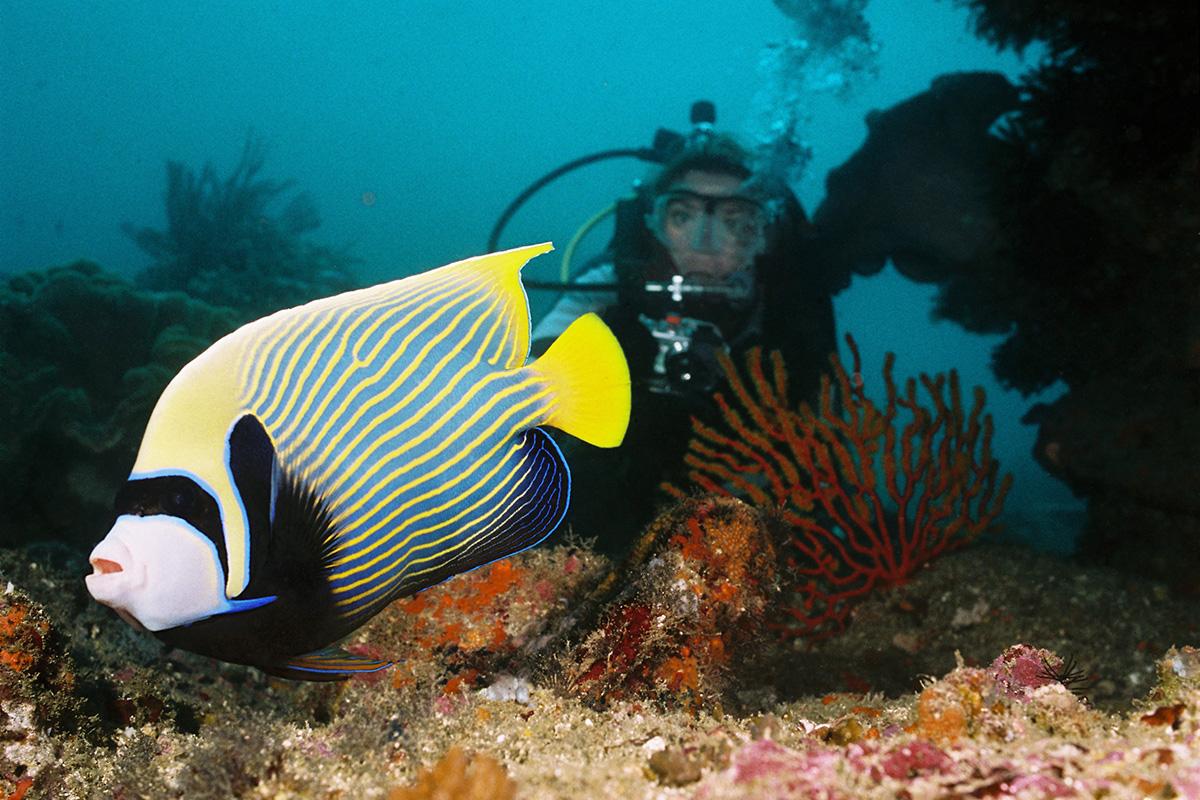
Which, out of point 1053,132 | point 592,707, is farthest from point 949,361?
point 592,707

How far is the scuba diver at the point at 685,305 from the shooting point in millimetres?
5121

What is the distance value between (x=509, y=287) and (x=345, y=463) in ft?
1.64

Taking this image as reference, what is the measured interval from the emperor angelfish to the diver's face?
4251mm

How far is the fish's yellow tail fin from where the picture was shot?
1.33 m

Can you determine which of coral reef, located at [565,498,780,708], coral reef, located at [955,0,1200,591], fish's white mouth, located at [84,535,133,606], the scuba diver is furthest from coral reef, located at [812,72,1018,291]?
fish's white mouth, located at [84,535,133,606]

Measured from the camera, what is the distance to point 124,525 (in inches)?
37.8

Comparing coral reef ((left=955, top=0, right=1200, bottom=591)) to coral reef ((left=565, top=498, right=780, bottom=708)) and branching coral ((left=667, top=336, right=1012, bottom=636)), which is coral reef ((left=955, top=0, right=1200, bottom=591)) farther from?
coral reef ((left=565, top=498, right=780, bottom=708))

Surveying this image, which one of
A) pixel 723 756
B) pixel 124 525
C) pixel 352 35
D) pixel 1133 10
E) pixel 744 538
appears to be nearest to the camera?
pixel 124 525

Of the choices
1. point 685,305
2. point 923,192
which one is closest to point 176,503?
point 685,305

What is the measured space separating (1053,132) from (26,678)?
6592 millimetres

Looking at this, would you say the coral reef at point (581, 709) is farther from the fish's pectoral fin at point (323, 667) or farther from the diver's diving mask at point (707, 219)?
the diver's diving mask at point (707, 219)

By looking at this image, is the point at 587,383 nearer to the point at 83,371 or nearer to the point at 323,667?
the point at 323,667

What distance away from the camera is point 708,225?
548 cm

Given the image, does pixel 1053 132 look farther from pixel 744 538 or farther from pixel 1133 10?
pixel 744 538
